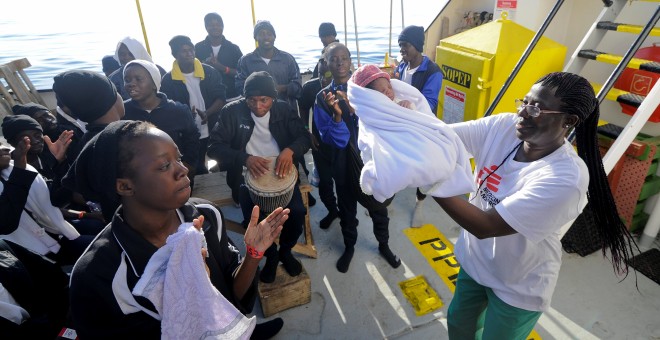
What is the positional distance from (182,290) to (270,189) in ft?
5.01

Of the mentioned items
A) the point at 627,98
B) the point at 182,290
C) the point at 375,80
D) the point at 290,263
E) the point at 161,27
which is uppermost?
the point at 161,27

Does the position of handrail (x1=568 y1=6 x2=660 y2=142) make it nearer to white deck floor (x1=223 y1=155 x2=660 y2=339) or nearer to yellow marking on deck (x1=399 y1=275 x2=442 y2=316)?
white deck floor (x1=223 y1=155 x2=660 y2=339)

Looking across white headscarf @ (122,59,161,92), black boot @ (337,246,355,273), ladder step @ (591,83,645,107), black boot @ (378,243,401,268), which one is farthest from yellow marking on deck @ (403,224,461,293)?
white headscarf @ (122,59,161,92)

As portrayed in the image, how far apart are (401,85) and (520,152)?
0.73 metres

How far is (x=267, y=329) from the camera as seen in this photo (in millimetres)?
2639

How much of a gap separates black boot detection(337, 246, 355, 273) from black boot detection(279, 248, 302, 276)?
0.49m

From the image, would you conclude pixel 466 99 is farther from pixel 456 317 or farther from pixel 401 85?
pixel 456 317

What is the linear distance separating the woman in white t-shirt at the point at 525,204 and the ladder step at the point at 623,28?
2.04 meters

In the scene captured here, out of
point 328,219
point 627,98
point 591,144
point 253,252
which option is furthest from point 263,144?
point 627,98

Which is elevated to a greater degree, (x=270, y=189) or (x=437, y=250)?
(x=270, y=189)

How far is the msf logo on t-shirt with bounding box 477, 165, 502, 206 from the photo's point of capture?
1708 mm

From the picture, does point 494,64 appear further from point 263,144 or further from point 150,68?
point 150,68

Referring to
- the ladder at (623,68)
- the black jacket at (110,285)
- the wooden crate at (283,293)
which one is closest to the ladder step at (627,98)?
the ladder at (623,68)

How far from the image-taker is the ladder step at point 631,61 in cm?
264
